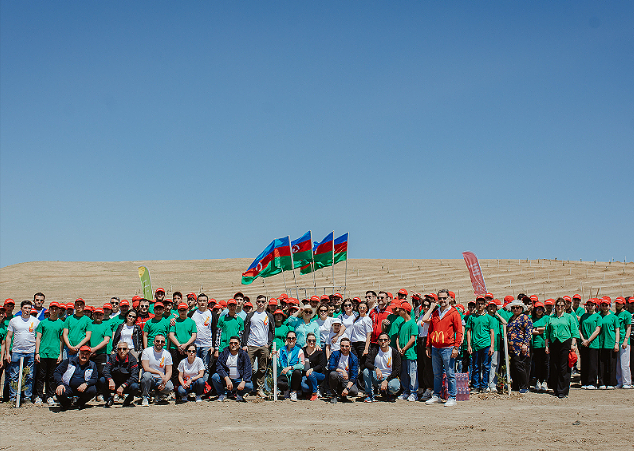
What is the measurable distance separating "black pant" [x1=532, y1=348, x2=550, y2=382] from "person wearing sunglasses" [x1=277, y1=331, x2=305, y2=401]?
4.49 metres

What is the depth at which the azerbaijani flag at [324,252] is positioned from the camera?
19.3m

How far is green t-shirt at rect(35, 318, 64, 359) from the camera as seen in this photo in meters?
10.0

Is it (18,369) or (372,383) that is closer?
(18,369)

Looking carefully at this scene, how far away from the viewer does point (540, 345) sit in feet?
→ 35.4

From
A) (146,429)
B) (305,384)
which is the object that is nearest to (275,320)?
(305,384)

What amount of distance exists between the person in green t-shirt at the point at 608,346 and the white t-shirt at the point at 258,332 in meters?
6.61

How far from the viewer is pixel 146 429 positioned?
26.5 ft

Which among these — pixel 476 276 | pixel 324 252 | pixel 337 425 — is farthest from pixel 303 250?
pixel 337 425

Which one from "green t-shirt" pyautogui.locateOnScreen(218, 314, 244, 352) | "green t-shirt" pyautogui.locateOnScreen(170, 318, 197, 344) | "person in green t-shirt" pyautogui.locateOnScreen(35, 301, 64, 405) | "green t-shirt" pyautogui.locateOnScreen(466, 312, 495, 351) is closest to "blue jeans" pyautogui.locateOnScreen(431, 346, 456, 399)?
"green t-shirt" pyautogui.locateOnScreen(466, 312, 495, 351)

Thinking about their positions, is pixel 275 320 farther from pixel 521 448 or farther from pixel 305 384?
pixel 521 448

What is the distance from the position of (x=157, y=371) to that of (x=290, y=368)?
2.31 metres

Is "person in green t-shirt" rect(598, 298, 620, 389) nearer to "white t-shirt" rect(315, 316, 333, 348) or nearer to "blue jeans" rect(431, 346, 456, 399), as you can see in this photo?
"blue jeans" rect(431, 346, 456, 399)

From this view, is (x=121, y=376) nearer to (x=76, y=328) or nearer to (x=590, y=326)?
(x=76, y=328)

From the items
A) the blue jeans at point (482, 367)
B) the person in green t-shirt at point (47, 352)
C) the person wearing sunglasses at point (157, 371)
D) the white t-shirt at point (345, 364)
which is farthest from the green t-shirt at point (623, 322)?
the person in green t-shirt at point (47, 352)
